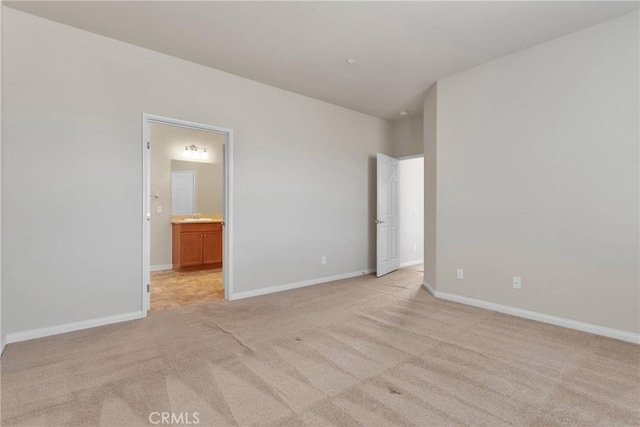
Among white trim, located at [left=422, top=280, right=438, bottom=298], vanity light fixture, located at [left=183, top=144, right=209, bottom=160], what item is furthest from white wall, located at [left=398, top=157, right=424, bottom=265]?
vanity light fixture, located at [left=183, top=144, right=209, bottom=160]

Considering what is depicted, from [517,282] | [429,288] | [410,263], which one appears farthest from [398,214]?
[517,282]

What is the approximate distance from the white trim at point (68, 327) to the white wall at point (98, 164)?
4 cm

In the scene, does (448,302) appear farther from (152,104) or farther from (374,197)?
(152,104)

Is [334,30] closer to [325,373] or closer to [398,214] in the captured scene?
[325,373]

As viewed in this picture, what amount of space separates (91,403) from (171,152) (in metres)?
4.96

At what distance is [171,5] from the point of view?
2623 mm

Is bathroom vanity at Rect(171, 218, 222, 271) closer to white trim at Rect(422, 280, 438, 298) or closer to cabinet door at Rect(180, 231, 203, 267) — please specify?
cabinet door at Rect(180, 231, 203, 267)

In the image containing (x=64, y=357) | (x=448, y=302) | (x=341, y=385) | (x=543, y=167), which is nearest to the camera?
(x=341, y=385)

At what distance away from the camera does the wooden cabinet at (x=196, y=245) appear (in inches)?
225

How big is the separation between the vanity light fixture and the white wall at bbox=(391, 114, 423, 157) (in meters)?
3.66

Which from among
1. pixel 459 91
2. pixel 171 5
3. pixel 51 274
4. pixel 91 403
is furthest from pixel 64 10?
pixel 459 91

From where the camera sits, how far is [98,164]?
10.1ft

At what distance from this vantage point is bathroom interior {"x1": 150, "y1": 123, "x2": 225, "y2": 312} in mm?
5758

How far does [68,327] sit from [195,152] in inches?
159
